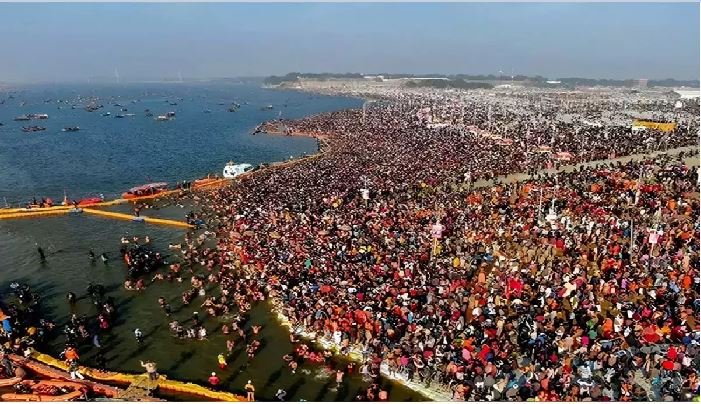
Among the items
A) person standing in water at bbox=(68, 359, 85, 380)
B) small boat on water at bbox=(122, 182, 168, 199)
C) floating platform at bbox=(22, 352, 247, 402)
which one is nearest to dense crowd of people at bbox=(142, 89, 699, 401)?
floating platform at bbox=(22, 352, 247, 402)

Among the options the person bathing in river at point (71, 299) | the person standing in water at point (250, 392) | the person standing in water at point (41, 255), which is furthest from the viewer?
the person standing in water at point (41, 255)

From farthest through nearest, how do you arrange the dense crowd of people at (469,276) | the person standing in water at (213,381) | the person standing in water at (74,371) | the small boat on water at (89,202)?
the small boat on water at (89,202)
the person standing in water at (74,371)
the person standing in water at (213,381)
the dense crowd of people at (469,276)

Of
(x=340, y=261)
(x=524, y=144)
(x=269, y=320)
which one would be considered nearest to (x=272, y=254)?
(x=340, y=261)

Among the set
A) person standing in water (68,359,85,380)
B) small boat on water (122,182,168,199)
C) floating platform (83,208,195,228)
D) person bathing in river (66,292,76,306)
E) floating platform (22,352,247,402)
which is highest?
small boat on water (122,182,168,199)

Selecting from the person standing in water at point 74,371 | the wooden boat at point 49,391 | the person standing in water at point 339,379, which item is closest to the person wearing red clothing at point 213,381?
the wooden boat at point 49,391

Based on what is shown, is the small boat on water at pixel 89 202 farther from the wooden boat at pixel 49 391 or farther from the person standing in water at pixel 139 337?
the wooden boat at pixel 49 391

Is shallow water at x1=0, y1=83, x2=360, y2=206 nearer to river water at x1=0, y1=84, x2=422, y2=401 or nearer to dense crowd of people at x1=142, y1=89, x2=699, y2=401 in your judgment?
river water at x1=0, y1=84, x2=422, y2=401

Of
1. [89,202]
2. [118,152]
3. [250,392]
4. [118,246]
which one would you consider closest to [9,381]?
[250,392]

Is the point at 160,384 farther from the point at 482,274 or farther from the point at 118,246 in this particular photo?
the point at 118,246

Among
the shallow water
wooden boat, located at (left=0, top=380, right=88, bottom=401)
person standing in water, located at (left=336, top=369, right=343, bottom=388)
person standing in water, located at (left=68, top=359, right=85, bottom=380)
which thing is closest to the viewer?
wooden boat, located at (left=0, top=380, right=88, bottom=401)

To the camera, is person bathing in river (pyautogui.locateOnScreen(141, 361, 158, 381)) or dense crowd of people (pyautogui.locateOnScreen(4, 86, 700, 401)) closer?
dense crowd of people (pyautogui.locateOnScreen(4, 86, 700, 401))

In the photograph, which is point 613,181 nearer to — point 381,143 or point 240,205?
point 240,205
